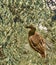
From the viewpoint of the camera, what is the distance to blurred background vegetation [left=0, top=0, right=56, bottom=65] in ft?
18.5

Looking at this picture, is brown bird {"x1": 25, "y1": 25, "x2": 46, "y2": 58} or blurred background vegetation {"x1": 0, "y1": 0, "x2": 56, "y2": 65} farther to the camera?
brown bird {"x1": 25, "y1": 25, "x2": 46, "y2": 58}

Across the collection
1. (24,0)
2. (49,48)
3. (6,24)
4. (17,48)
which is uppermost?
(24,0)

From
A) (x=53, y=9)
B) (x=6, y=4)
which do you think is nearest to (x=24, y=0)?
(x=6, y=4)

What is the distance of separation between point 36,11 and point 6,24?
31.6 inches

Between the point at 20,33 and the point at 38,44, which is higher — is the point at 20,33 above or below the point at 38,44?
above

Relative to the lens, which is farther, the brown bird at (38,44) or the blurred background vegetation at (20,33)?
the brown bird at (38,44)

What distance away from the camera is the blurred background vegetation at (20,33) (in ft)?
18.5

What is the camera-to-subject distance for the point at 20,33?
6109 millimetres

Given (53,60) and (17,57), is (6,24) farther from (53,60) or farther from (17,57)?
(53,60)

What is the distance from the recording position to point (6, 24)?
613 centimetres

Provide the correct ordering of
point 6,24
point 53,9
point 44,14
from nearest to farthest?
point 6,24 < point 44,14 < point 53,9

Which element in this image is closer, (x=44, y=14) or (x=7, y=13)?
(x=7, y=13)

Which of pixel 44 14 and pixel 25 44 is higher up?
pixel 44 14

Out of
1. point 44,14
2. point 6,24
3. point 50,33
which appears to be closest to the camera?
point 6,24
